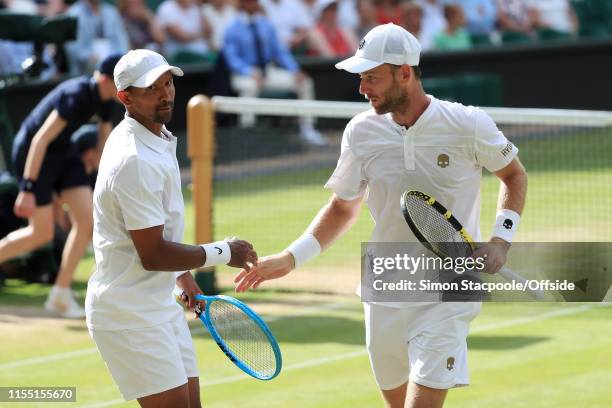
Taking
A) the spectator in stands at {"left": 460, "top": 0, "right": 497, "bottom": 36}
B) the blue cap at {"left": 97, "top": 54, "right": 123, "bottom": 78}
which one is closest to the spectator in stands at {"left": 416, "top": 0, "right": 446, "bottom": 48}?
the spectator in stands at {"left": 460, "top": 0, "right": 497, "bottom": 36}

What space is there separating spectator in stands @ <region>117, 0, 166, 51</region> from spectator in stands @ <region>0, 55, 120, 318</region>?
7.27 metres

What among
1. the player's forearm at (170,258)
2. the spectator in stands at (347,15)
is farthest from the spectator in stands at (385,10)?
the player's forearm at (170,258)

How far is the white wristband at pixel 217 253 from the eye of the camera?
19.2 feet

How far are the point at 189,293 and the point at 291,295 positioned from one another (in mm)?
5271

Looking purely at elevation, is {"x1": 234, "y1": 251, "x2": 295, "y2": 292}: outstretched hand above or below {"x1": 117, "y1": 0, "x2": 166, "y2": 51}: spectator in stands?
above

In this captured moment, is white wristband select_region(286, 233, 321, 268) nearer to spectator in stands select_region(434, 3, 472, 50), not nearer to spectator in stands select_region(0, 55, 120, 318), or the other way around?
spectator in stands select_region(0, 55, 120, 318)

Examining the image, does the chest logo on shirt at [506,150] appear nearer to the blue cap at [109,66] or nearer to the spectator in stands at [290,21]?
the blue cap at [109,66]

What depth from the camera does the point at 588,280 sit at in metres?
11.3

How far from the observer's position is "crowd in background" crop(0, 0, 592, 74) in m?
17.0

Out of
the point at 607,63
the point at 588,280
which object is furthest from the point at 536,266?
the point at 607,63

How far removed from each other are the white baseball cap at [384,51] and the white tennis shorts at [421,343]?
1108mm

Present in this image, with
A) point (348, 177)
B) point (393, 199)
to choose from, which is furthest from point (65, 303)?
point (393, 199)

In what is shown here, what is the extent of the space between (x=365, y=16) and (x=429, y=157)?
16.0 metres

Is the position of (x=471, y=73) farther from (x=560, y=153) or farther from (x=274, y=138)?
(x=274, y=138)
